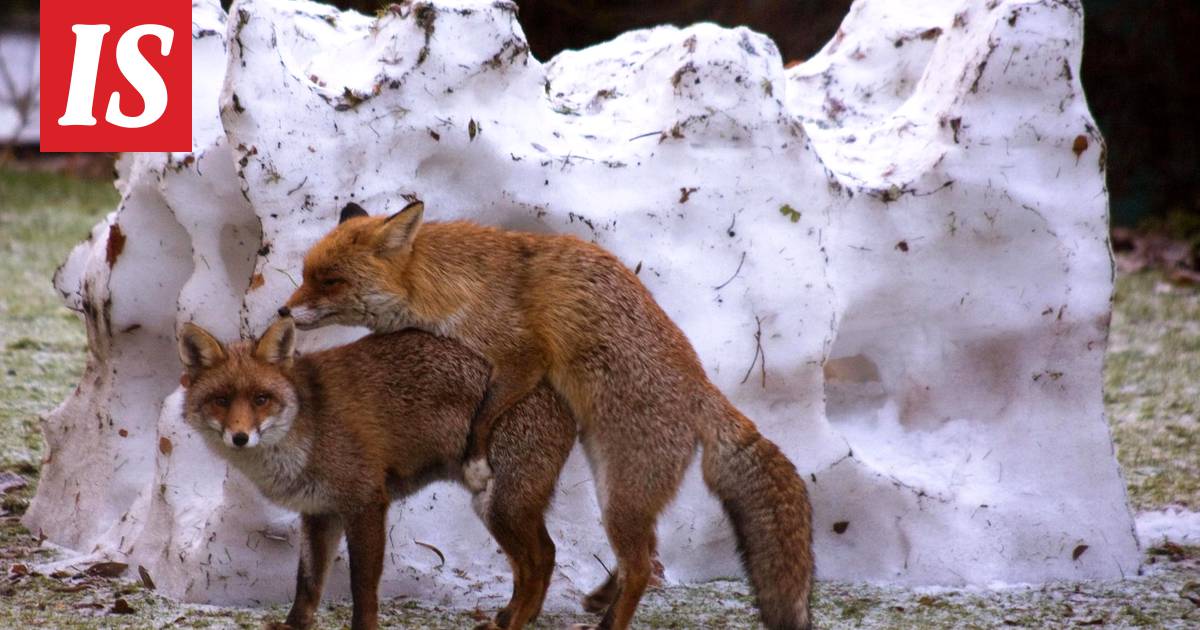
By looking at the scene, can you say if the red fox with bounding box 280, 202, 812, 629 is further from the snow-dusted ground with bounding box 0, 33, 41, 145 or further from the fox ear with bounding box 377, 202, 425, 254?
the snow-dusted ground with bounding box 0, 33, 41, 145

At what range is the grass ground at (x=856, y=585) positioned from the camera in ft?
17.3

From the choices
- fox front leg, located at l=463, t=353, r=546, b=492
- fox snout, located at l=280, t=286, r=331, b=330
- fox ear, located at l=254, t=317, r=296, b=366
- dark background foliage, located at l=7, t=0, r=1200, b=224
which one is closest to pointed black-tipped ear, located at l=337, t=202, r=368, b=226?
fox snout, located at l=280, t=286, r=331, b=330

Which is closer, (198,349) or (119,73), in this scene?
(198,349)

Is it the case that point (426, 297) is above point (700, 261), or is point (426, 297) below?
below

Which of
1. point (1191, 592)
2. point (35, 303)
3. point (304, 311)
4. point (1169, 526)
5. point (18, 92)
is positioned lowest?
point (1191, 592)

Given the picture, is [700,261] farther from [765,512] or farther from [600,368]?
[765,512]

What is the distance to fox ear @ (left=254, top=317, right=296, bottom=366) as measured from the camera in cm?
480

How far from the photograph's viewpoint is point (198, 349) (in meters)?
4.80

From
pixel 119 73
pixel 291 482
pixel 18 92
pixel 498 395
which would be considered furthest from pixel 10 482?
pixel 18 92

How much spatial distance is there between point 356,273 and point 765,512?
1.62m

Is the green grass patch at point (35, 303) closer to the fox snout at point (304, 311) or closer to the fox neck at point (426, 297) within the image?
the fox snout at point (304, 311)

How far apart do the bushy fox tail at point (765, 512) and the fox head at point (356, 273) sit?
1.22 meters

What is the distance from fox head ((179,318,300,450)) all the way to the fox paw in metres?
0.63

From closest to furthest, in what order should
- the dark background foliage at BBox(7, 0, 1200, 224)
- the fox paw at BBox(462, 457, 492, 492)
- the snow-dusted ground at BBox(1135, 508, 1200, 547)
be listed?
the fox paw at BBox(462, 457, 492, 492)
the snow-dusted ground at BBox(1135, 508, 1200, 547)
the dark background foliage at BBox(7, 0, 1200, 224)
